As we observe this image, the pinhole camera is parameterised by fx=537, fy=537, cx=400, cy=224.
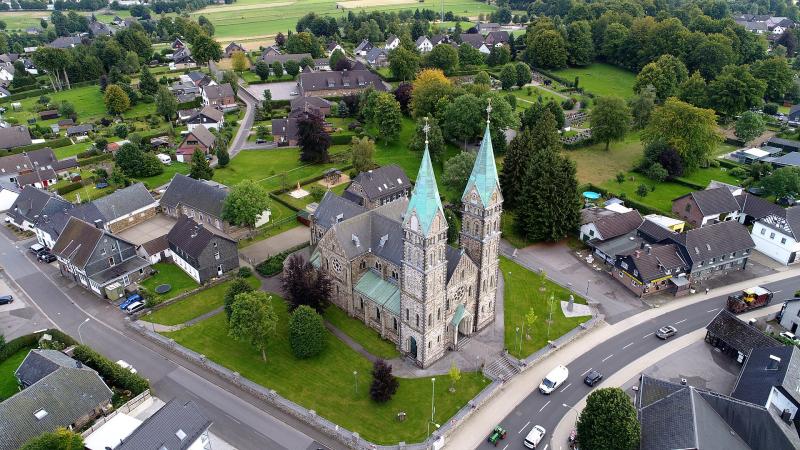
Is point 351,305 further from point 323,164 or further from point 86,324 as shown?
point 323,164

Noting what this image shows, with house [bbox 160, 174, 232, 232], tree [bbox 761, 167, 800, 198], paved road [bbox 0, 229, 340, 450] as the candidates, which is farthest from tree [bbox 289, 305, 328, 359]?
tree [bbox 761, 167, 800, 198]

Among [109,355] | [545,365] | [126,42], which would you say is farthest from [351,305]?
[126,42]

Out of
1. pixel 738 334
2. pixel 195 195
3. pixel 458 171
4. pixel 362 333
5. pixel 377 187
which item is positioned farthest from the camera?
pixel 377 187

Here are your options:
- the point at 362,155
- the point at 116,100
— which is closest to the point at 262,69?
the point at 116,100

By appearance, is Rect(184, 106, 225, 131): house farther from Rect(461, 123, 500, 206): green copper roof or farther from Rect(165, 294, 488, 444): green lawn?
Rect(461, 123, 500, 206): green copper roof

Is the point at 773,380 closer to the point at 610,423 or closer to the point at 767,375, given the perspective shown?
the point at 767,375

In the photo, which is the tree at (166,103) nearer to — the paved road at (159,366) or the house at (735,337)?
the paved road at (159,366)
